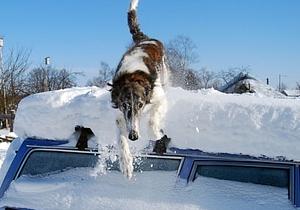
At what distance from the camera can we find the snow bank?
9.13 feet

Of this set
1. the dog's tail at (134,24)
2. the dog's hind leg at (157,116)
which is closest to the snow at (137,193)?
the dog's hind leg at (157,116)

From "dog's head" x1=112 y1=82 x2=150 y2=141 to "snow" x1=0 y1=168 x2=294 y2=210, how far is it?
0.73m

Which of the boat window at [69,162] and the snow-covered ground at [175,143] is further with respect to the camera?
the boat window at [69,162]

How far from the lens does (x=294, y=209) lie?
→ 2605mm

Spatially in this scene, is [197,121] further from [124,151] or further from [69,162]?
[69,162]

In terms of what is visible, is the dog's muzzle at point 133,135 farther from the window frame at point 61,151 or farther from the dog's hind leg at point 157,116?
the window frame at point 61,151

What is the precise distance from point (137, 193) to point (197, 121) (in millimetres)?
523

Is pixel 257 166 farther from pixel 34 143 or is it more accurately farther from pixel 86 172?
pixel 34 143

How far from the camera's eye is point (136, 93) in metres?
4.25

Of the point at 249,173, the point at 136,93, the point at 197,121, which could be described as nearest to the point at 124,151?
the point at 197,121

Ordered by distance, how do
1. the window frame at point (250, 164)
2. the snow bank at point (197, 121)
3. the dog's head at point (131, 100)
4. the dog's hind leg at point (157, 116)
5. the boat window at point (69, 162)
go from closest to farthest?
1. the window frame at point (250, 164)
2. the snow bank at point (197, 121)
3. the boat window at point (69, 162)
4. the dog's hind leg at point (157, 116)
5. the dog's head at point (131, 100)

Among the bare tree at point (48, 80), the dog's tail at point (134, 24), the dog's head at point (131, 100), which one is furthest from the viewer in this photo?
the bare tree at point (48, 80)

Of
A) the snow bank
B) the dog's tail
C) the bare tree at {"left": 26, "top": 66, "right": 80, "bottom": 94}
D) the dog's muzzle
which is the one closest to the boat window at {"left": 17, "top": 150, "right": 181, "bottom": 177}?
the snow bank

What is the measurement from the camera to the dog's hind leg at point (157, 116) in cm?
317
